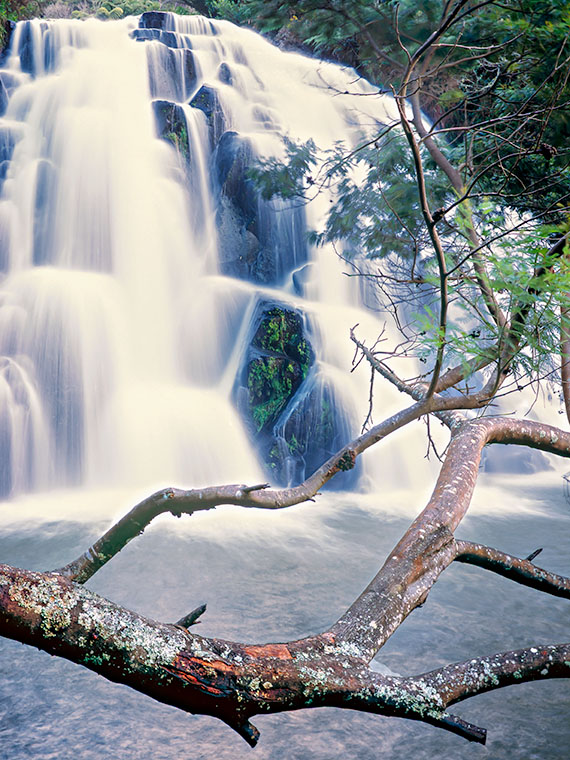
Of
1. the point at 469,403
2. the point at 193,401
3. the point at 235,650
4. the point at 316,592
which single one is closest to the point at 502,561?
the point at 469,403

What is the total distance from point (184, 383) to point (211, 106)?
24.6 feet

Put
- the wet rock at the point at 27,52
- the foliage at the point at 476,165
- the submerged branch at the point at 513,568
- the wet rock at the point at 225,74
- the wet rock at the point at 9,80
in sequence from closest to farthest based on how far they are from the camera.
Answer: the foliage at the point at 476,165
the submerged branch at the point at 513,568
the wet rock at the point at 9,80
the wet rock at the point at 27,52
the wet rock at the point at 225,74

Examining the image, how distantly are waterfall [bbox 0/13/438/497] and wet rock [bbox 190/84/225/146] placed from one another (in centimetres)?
4

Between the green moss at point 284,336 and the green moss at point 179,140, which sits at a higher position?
the green moss at point 179,140

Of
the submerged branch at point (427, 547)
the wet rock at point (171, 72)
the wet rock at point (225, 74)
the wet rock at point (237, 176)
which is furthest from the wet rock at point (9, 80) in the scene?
the submerged branch at point (427, 547)

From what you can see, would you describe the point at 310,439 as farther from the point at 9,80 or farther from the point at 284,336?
the point at 9,80

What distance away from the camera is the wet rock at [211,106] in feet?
47.0

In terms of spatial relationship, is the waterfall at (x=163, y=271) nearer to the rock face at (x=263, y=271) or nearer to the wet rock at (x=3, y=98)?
the rock face at (x=263, y=271)

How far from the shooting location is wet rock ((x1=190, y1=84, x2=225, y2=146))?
47.0ft

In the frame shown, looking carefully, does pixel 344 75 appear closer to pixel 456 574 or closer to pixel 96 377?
pixel 96 377

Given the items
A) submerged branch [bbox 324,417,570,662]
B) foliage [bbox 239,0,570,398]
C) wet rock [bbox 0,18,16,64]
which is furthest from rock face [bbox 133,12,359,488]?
submerged branch [bbox 324,417,570,662]

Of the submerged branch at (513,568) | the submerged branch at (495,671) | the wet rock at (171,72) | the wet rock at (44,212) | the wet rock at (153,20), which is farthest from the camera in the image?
the wet rock at (153,20)

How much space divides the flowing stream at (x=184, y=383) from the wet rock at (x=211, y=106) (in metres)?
0.08

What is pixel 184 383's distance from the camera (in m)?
10.8
